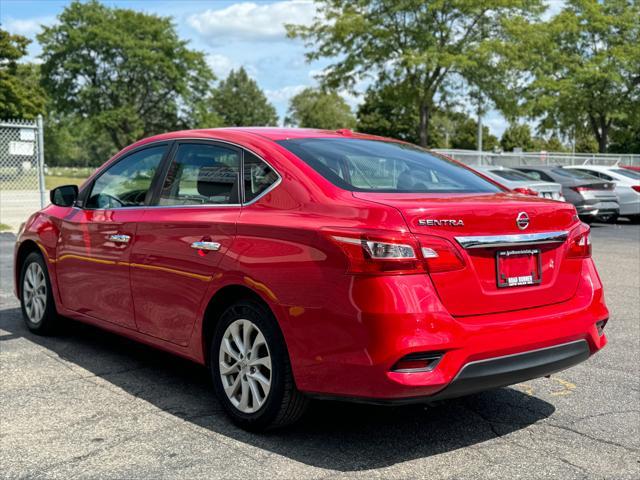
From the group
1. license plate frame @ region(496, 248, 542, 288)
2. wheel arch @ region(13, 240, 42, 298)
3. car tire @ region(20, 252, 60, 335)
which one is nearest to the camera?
license plate frame @ region(496, 248, 542, 288)

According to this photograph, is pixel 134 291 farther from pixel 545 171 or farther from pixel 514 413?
pixel 545 171

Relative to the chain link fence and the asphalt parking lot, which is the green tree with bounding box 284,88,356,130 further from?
the asphalt parking lot

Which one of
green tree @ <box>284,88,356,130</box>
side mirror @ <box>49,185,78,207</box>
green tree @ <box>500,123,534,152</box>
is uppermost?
green tree @ <box>284,88,356,130</box>

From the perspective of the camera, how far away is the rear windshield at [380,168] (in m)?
4.05

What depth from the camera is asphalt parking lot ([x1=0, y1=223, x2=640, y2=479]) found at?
3586 millimetres

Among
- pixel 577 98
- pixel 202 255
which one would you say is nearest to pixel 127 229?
pixel 202 255

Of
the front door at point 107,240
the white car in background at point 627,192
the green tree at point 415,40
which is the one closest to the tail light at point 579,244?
the front door at point 107,240

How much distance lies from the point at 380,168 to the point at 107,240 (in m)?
2.00

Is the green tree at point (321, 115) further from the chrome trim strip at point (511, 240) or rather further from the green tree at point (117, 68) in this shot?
the chrome trim strip at point (511, 240)

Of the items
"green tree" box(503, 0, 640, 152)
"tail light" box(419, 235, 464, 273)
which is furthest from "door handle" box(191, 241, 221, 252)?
"green tree" box(503, 0, 640, 152)

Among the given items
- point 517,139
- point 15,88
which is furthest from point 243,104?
point 15,88

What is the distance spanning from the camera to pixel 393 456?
12.3 feet

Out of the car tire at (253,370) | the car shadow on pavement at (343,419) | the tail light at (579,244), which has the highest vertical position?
the tail light at (579,244)

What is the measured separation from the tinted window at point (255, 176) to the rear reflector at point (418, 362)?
1257mm
